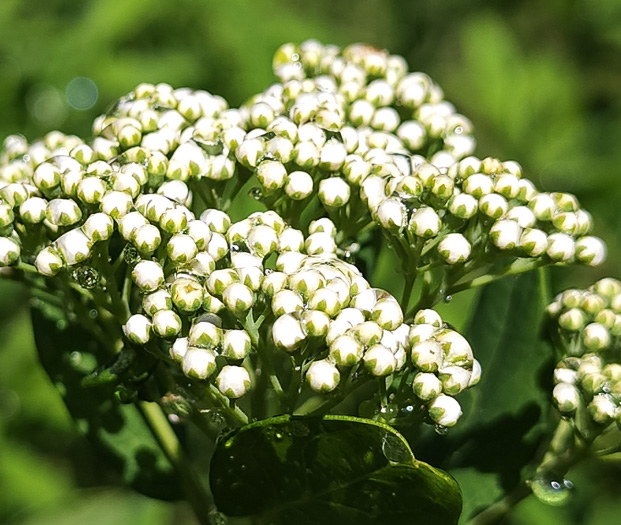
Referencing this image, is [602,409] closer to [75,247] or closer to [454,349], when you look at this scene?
[454,349]

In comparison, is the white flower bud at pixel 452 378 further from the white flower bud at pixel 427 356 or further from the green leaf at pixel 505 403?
the green leaf at pixel 505 403

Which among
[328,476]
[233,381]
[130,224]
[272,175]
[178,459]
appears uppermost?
[272,175]

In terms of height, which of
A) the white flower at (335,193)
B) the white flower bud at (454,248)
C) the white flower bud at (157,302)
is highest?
the white flower at (335,193)

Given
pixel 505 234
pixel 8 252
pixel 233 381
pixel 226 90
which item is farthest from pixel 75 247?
pixel 226 90

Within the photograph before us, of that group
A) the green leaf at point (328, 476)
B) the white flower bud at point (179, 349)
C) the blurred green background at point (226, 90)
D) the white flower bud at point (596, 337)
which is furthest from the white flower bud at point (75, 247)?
the blurred green background at point (226, 90)

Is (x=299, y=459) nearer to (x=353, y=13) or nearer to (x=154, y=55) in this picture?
(x=154, y=55)

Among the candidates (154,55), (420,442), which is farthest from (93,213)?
(154,55)

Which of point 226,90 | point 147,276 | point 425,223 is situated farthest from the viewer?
point 226,90
